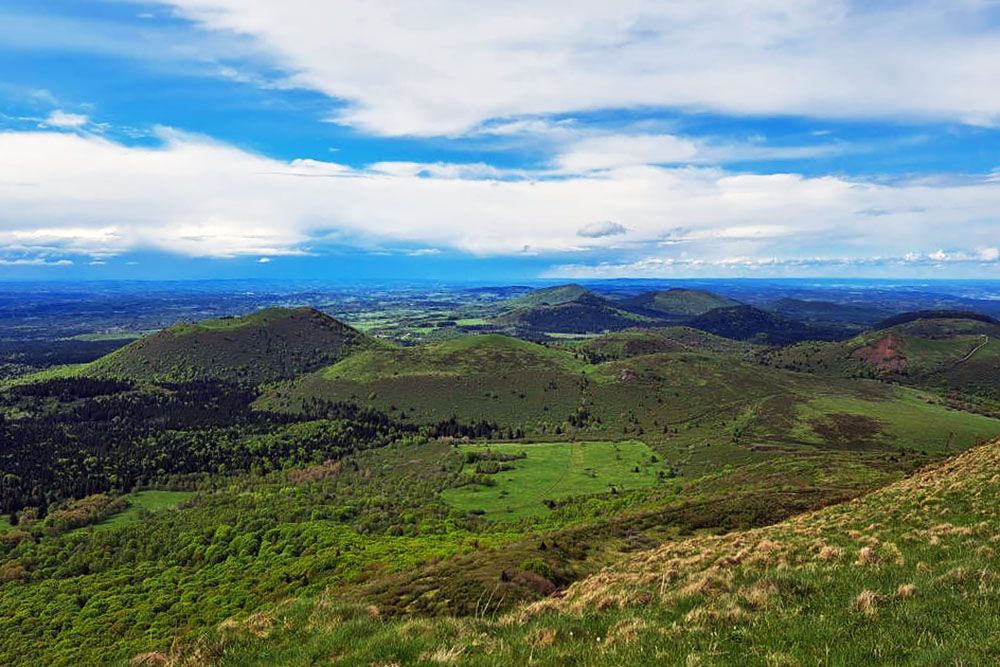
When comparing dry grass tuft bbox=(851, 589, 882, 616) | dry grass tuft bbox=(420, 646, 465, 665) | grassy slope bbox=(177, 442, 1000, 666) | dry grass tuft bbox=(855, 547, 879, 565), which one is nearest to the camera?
grassy slope bbox=(177, 442, 1000, 666)

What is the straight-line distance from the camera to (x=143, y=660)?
20.5 m

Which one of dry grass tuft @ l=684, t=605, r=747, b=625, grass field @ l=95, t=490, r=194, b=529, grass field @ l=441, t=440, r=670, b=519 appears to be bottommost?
grass field @ l=95, t=490, r=194, b=529

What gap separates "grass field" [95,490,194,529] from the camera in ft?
481

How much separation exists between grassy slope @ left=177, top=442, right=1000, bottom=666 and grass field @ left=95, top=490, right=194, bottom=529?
156006 millimetres

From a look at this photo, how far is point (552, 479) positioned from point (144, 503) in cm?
11768

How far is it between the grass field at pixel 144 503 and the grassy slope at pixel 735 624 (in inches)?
6142

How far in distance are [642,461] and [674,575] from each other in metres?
162

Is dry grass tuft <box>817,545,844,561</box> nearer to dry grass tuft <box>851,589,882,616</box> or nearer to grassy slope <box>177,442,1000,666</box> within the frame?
grassy slope <box>177,442,1000,666</box>

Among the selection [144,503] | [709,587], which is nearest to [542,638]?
[709,587]

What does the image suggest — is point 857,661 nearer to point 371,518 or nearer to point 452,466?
point 371,518

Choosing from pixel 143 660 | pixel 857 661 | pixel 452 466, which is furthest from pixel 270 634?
pixel 452 466

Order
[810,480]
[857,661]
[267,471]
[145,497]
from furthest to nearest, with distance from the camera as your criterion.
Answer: [267,471], [145,497], [810,480], [857,661]

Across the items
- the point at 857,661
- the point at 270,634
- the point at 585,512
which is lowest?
the point at 585,512

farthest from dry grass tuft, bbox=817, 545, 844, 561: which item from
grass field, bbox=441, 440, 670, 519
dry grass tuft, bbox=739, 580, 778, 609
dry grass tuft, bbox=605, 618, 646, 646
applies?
grass field, bbox=441, 440, 670, 519
